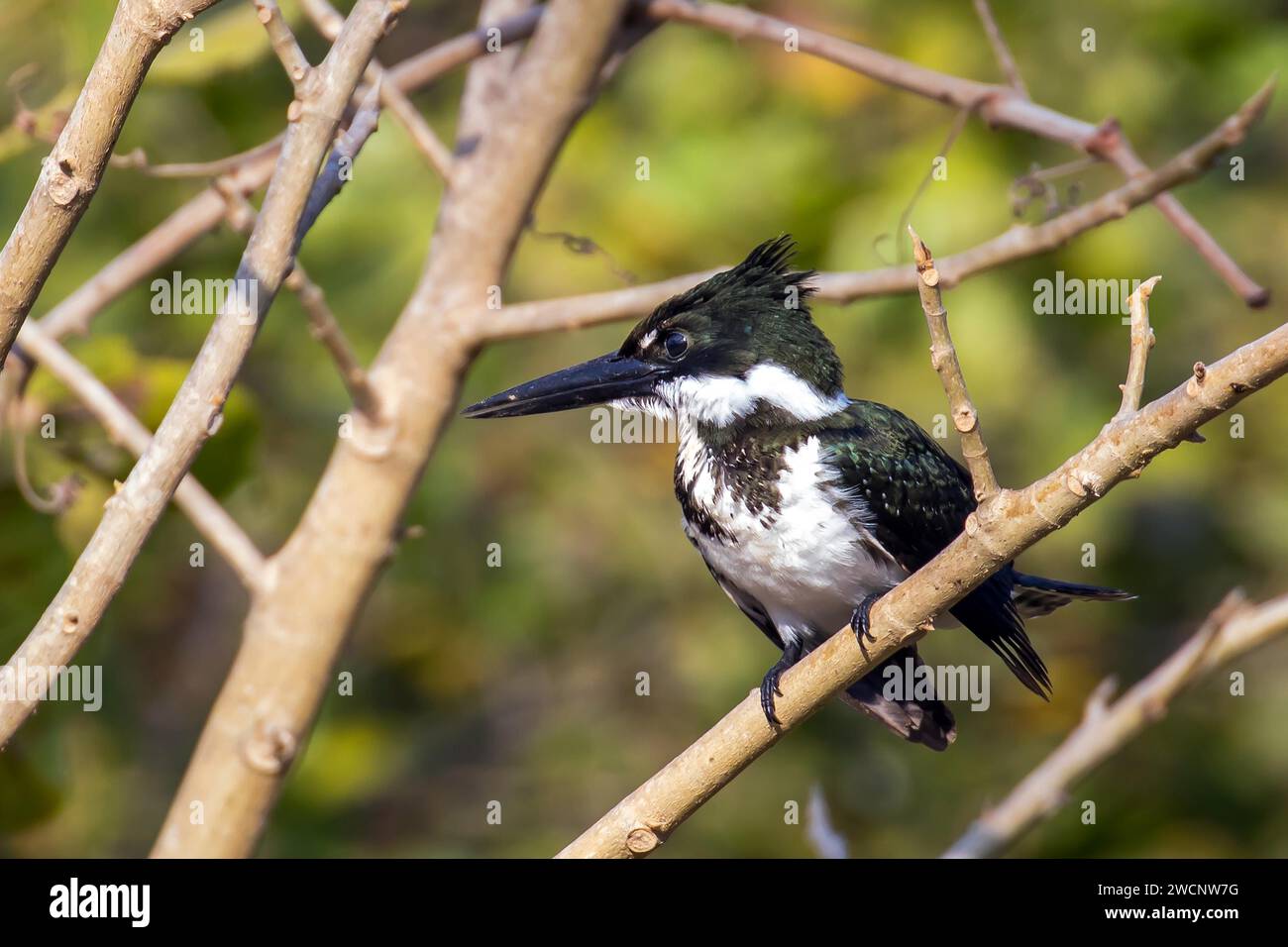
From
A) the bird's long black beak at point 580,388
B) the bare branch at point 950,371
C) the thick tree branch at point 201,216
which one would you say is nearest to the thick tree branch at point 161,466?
the bare branch at point 950,371

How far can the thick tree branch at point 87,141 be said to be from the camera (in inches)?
63.7

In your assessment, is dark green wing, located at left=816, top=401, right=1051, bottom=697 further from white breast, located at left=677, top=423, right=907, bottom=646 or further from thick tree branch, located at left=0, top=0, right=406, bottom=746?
thick tree branch, located at left=0, top=0, right=406, bottom=746

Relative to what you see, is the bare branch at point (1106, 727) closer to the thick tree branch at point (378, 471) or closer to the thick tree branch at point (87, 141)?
the thick tree branch at point (378, 471)

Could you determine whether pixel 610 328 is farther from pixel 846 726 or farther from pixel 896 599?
pixel 896 599

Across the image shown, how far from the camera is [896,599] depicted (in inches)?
80.3

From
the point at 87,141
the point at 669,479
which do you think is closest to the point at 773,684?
the point at 87,141

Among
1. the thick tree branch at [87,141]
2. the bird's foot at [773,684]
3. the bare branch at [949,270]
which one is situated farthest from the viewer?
the bare branch at [949,270]

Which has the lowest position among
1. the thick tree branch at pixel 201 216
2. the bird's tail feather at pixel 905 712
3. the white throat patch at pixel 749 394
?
the bird's tail feather at pixel 905 712

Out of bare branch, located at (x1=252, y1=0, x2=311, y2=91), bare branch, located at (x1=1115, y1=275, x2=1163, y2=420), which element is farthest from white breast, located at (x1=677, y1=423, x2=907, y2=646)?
bare branch, located at (x1=252, y1=0, x2=311, y2=91)

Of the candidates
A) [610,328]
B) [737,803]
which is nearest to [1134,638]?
[737,803]

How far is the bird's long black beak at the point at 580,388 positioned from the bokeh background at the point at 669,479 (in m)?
0.78

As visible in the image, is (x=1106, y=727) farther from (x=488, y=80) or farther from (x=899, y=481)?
(x=488, y=80)

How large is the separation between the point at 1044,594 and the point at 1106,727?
30 cm

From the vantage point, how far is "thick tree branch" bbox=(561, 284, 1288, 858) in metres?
1.69
